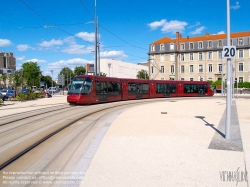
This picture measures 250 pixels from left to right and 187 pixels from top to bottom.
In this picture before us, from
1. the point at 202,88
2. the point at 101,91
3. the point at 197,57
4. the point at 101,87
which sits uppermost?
the point at 197,57

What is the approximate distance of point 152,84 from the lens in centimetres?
3341

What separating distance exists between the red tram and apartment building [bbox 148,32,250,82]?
2297 centimetres

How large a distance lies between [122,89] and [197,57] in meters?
43.7

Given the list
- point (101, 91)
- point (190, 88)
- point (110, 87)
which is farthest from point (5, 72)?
point (190, 88)

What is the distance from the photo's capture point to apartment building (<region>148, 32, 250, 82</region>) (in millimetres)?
60031

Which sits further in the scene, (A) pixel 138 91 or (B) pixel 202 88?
(B) pixel 202 88

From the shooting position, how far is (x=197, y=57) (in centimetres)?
6525

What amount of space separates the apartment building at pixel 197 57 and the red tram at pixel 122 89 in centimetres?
2297

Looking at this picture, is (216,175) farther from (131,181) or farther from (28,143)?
(28,143)

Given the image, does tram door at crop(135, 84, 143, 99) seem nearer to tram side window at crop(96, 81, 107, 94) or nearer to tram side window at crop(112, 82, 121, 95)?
tram side window at crop(112, 82, 121, 95)

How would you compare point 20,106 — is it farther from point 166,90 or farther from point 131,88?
point 166,90

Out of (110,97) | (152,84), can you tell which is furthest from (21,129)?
(152,84)

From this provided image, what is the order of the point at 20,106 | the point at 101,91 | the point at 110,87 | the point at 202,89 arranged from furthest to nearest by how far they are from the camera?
the point at 202,89 → the point at 110,87 → the point at 101,91 → the point at 20,106

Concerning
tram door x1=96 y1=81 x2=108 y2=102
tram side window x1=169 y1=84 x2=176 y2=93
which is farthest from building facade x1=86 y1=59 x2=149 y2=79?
tram door x1=96 y1=81 x2=108 y2=102
